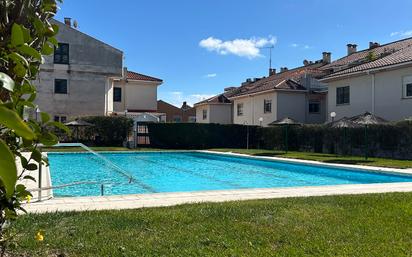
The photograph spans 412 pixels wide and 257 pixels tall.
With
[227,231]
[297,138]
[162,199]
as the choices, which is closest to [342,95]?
[297,138]

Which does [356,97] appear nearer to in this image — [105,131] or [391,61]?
[391,61]

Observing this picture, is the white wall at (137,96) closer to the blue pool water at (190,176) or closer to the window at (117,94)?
the window at (117,94)

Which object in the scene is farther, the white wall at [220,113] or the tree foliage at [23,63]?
the white wall at [220,113]

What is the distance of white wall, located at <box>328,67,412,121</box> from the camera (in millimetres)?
25109

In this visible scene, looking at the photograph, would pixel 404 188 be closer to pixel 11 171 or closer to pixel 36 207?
pixel 36 207

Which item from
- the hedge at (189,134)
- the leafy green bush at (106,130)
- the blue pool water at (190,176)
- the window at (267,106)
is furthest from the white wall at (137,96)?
Result: the blue pool water at (190,176)

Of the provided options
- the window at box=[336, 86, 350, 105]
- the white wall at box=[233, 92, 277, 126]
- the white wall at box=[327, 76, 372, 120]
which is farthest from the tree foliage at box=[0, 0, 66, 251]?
the white wall at box=[233, 92, 277, 126]

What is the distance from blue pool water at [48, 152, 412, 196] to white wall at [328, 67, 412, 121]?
8.93m

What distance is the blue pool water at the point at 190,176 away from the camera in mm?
14170

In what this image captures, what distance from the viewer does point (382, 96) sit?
26.5 metres

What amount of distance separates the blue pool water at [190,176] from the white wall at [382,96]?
29.3 feet

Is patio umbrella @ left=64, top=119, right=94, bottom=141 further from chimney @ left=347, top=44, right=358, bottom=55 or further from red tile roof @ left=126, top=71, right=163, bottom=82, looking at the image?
chimney @ left=347, top=44, right=358, bottom=55

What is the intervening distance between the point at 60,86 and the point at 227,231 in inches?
1334

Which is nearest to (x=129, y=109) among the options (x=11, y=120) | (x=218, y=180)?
(x=218, y=180)
